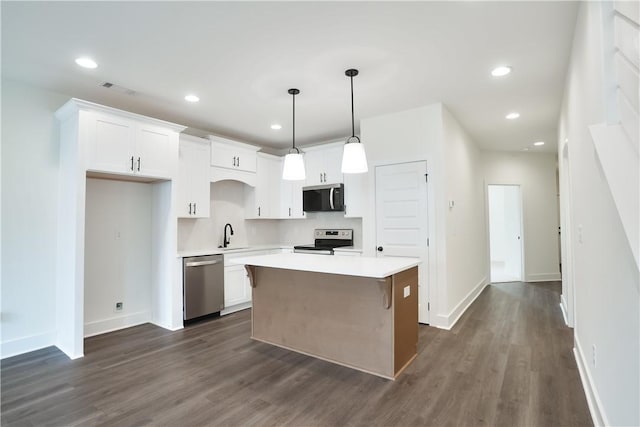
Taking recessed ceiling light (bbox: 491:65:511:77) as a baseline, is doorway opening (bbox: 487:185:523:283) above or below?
below

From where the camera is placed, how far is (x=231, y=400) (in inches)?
92.1

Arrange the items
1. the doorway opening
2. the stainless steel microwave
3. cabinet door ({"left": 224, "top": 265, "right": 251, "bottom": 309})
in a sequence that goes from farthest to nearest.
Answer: the doorway opening → the stainless steel microwave → cabinet door ({"left": 224, "top": 265, "right": 251, "bottom": 309})

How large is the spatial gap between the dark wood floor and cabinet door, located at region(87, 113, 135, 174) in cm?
193

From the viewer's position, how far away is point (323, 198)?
509 centimetres

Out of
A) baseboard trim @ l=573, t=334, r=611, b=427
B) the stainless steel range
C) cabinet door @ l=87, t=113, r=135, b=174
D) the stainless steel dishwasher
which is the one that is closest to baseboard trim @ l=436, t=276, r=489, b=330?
baseboard trim @ l=573, t=334, r=611, b=427

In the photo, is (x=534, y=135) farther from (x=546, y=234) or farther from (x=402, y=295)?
(x=402, y=295)

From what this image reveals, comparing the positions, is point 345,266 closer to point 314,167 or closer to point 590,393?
point 590,393

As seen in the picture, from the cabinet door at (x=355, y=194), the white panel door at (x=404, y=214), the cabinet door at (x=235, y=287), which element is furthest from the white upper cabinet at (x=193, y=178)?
the white panel door at (x=404, y=214)

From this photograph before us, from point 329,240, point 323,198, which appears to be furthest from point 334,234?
point 323,198

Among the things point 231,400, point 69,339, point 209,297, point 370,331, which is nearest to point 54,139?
point 69,339

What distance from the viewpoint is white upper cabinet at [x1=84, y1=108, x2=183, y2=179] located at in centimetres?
327

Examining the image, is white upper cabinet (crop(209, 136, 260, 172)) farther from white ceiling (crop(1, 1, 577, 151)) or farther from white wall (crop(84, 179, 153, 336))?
white wall (crop(84, 179, 153, 336))

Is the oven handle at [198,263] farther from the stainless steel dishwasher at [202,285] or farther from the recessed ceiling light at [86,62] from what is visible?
the recessed ceiling light at [86,62]

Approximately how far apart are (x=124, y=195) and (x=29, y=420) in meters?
2.56
